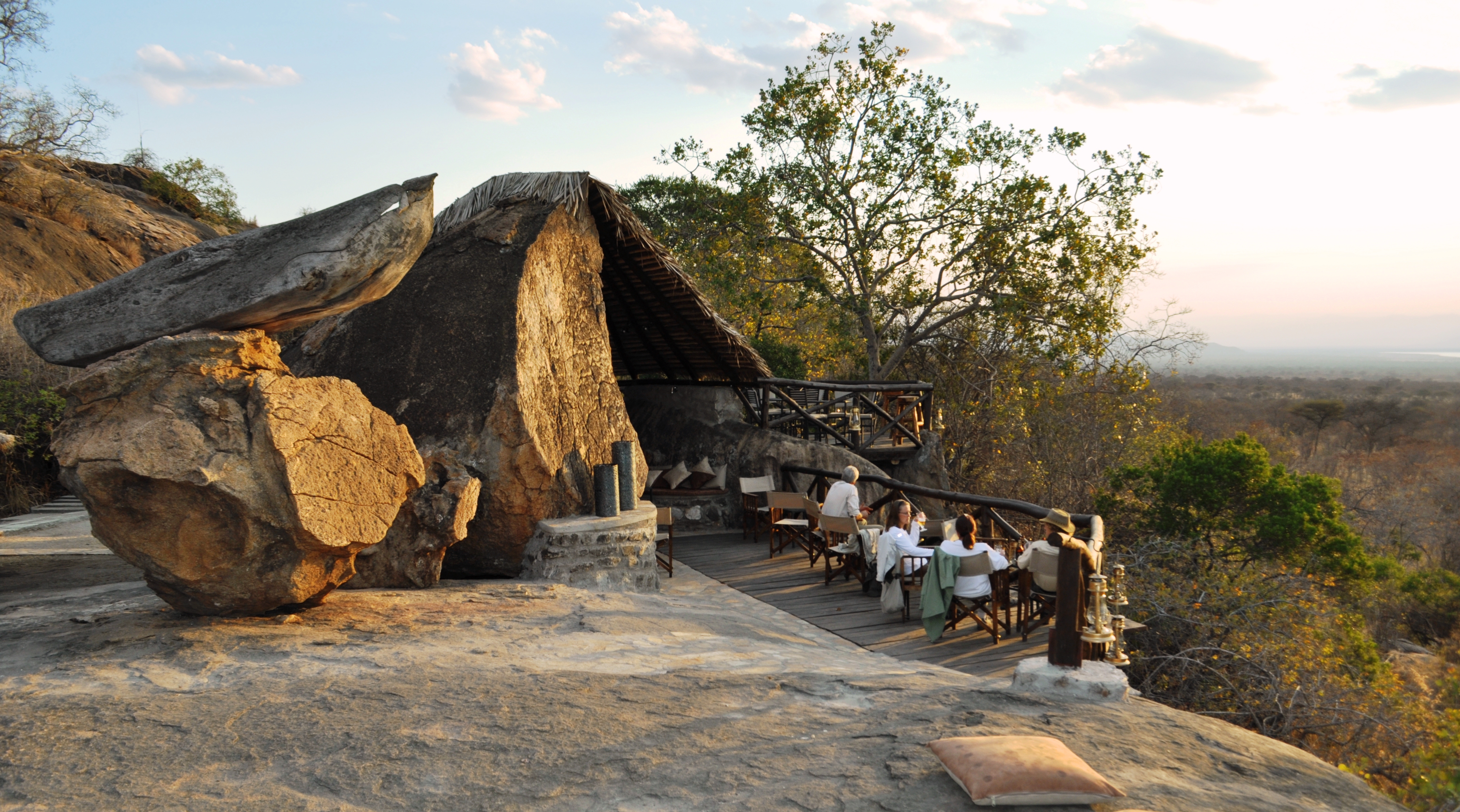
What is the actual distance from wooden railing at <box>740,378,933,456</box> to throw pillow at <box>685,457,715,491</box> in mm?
1015

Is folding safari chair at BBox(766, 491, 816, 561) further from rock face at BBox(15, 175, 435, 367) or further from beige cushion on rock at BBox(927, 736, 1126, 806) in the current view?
beige cushion on rock at BBox(927, 736, 1126, 806)

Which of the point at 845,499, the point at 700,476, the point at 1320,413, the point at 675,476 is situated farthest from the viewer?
the point at 1320,413

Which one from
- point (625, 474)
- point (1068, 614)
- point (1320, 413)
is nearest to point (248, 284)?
point (625, 474)

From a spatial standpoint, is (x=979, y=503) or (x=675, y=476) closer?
(x=979, y=503)

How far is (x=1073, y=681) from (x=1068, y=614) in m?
0.30

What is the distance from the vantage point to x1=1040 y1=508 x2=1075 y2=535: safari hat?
4852 millimetres

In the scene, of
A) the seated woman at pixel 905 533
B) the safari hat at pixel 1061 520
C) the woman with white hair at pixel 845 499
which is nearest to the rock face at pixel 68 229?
the woman with white hair at pixel 845 499

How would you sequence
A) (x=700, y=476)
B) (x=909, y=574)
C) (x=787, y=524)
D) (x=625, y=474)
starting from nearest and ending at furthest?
(x=909, y=574) < (x=625, y=474) < (x=787, y=524) < (x=700, y=476)

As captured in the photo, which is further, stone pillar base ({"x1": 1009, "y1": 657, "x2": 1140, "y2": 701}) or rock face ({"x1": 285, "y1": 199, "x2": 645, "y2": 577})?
rock face ({"x1": 285, "y1": 199, "x2": 645, "y2": 577})

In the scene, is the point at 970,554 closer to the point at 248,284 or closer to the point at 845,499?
the point at 845,499

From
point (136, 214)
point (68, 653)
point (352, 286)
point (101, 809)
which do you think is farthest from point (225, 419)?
point (136, 214)

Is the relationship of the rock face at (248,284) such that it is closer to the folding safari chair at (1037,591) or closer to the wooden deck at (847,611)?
the wooden deck at (847,611)

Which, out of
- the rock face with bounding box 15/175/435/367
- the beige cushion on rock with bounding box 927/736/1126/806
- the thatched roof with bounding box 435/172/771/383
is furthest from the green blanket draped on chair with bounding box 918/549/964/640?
the thatched roof with bounding box 435/172/771/383

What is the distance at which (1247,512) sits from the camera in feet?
39.6
